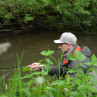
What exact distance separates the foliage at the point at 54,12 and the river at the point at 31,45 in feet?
2.40

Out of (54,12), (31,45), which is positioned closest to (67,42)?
(31,45)

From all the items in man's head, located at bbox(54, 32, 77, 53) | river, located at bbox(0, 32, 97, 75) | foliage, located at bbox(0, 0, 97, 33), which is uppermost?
man's head, located at bbox(54, 32, 77, 53)

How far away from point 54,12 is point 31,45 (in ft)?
8.16

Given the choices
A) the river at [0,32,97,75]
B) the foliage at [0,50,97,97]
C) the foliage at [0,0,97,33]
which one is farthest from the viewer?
the foliage at [0,0,97,33]

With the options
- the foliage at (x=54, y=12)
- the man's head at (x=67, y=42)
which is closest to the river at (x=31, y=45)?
the foliage at (x=54, y=12)

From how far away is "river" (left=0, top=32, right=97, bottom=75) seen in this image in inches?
287

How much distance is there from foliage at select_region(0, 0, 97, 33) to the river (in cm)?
73

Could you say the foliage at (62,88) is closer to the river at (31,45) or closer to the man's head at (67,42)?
the man's head at (67,42)

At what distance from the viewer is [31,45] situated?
9070mm

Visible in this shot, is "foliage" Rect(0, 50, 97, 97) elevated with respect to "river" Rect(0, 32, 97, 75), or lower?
elevated

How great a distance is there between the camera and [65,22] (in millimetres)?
10891

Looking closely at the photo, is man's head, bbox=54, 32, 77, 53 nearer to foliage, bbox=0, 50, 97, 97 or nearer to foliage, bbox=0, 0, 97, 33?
foliage, bbox=0, 50, 97, 97

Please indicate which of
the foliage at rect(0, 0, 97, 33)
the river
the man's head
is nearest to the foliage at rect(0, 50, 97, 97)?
the man's head

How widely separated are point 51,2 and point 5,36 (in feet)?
8.98
